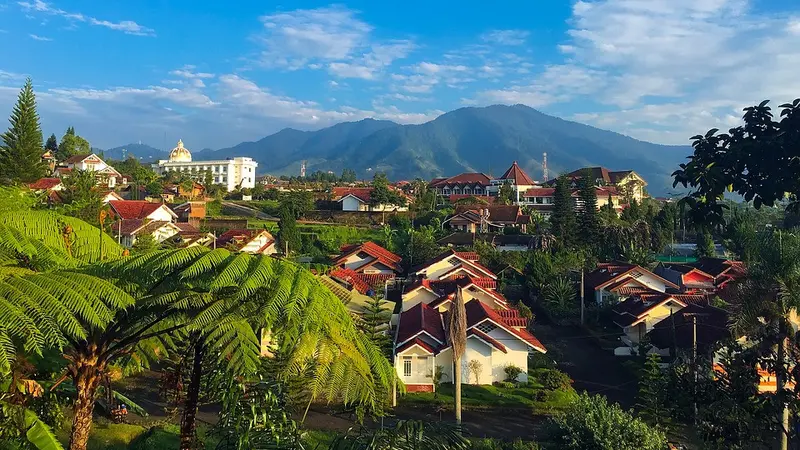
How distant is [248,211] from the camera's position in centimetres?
4688

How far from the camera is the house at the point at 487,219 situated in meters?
42.2

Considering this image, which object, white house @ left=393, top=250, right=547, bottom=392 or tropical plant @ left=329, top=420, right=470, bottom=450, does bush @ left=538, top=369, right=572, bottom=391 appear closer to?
white house @ left=393, top=250, right=547, bottom=392

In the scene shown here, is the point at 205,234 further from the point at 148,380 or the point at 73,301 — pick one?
the point at 73,301

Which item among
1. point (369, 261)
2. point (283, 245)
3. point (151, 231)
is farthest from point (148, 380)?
point (283, 245)

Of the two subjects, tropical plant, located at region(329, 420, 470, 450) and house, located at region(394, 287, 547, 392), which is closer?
tropical plant, located at region(329, 420, 470, 450)

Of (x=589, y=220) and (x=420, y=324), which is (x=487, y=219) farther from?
(x=420, y=324)

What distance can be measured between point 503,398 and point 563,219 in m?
23.4

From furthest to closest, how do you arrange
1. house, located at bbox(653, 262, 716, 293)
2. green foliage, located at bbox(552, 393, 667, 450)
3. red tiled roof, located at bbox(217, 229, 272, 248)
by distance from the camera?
red tiled roof, located at bbox(217, 229, 272, 248), house, located at bbox(653, 262, 716, 293), green foliage, located at bbox(552, 393, 667, 450)

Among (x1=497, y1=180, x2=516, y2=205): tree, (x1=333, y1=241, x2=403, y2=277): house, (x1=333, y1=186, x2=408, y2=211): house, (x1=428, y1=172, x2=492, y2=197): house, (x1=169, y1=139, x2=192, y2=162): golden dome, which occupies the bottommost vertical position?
(x1=333, y1=241, x2=403, y2=277): house

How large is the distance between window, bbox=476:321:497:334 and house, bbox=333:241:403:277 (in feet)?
41.3

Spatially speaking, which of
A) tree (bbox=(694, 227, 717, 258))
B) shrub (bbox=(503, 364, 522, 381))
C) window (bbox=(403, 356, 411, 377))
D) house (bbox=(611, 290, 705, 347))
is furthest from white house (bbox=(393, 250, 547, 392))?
tree (bbox=(694, 227, 717, 258))

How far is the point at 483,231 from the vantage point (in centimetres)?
4225

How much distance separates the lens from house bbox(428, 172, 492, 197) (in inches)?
2482

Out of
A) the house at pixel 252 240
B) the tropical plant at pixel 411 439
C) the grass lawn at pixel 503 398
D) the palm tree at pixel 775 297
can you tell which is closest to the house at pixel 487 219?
the house at pixel 252 240
